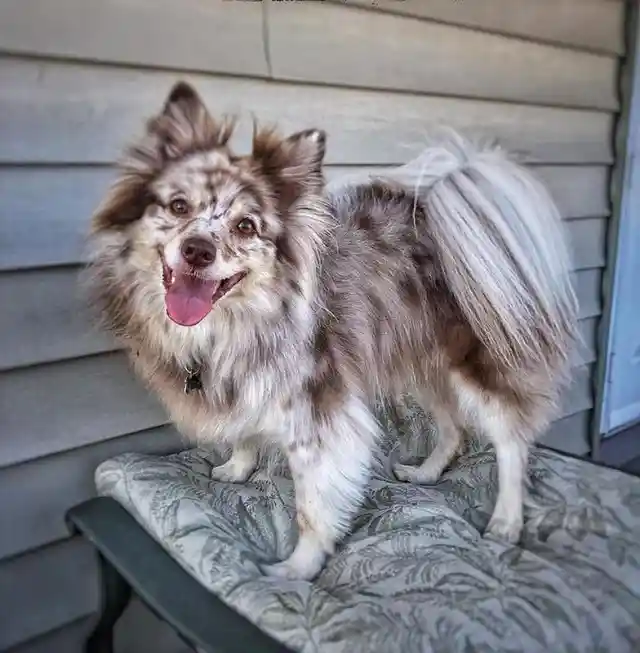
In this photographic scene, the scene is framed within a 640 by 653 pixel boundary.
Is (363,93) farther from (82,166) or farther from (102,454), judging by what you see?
(102,454)

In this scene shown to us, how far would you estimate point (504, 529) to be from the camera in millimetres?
1377

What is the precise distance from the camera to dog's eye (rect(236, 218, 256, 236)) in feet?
3.49

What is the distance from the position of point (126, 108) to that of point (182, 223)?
32 cm

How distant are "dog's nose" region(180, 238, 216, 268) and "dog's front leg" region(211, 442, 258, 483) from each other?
0.53 m

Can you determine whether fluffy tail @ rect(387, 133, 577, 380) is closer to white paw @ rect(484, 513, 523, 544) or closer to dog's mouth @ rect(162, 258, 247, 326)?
white paw @ rect(484, 513, 523, 544)

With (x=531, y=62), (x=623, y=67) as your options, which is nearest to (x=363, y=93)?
(x=531, y=62)

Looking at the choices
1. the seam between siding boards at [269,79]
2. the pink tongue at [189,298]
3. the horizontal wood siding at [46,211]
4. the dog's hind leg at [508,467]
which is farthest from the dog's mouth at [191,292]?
the dog's hind leg at [508,467]

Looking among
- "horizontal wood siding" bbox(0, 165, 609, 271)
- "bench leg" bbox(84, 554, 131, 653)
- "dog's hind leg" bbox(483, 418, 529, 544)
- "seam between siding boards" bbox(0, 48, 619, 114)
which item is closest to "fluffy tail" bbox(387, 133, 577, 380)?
"dog's hind leg" bbox(483, 418, 529, 544)

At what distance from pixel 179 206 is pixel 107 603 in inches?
26.8

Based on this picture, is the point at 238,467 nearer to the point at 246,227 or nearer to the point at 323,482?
the point at 323,482

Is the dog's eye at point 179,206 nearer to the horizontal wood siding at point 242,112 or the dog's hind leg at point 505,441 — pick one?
the horizontal wood siding at point 242,112

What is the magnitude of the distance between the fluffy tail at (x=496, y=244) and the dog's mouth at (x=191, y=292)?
1.57 ft

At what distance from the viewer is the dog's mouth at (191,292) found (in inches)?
40.3

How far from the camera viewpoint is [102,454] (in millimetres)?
1364
